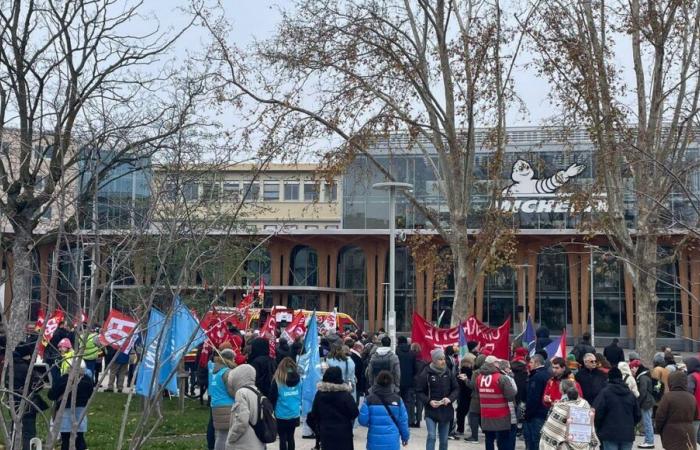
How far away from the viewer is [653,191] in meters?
17.5

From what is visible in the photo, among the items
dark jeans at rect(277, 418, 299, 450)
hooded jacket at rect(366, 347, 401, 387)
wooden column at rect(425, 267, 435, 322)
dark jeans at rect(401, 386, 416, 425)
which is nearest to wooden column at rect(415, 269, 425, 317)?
wooden column at rect(425, 267, 435, 322)

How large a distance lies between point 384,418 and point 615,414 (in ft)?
10.7

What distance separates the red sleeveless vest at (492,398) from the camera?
12.8 meters

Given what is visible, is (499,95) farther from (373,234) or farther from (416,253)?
(373,234)

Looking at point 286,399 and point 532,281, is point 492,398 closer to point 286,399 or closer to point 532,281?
point 286,399

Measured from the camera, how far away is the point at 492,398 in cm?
1282

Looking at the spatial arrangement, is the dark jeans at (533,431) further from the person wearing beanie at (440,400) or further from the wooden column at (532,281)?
the wooden column at (532,281)

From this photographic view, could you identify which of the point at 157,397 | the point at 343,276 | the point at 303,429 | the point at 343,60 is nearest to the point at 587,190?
the point at 343,60

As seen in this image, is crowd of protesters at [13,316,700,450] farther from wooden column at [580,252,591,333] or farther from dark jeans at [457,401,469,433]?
wooden column at [580,252,591,333]

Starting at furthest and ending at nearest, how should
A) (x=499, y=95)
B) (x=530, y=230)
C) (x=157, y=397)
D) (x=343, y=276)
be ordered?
1. (x=343, y=276)
2. (x=530, y=230)
3. (x=499, y=95)
4. (x=157, y=397)

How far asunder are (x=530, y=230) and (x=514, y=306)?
6172 mm

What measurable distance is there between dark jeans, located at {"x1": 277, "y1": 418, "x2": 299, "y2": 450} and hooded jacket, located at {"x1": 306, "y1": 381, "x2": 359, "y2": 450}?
2437 millimetres

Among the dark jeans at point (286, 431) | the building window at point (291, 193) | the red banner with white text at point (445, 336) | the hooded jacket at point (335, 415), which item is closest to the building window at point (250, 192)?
the hooded jacket at point (335, 415)

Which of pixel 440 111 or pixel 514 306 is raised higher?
pixel 440 111
